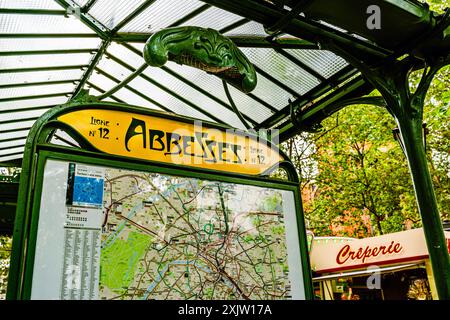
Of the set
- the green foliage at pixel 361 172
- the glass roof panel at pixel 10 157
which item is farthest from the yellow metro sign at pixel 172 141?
the green foliage at pixel 361 172

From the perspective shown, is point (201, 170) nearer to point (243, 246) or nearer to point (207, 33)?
point (243, 246)

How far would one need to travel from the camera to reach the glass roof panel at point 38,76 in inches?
221

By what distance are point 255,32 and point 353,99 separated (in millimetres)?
1417

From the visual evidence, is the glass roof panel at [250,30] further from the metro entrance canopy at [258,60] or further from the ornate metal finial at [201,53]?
the ornate metal finial at [201,53]

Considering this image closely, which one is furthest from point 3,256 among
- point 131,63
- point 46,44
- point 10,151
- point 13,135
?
point 131,63

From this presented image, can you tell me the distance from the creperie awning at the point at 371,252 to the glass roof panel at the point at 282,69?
573 cm

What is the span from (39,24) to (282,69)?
3221 mm

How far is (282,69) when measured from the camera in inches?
181

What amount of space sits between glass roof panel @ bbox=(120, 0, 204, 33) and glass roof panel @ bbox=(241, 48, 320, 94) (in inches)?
33.5

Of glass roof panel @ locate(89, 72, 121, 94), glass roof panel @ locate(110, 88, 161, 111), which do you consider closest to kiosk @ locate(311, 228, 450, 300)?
glass roof panel @ locate(110, 88, 161, 111)

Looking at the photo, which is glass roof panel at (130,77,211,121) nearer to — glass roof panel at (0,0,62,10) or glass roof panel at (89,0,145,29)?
glass roof panel at (89,0,145,29)

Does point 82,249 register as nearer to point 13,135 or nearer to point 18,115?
point 18,115

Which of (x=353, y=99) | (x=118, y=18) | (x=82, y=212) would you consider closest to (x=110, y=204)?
(x=82, y=212)
